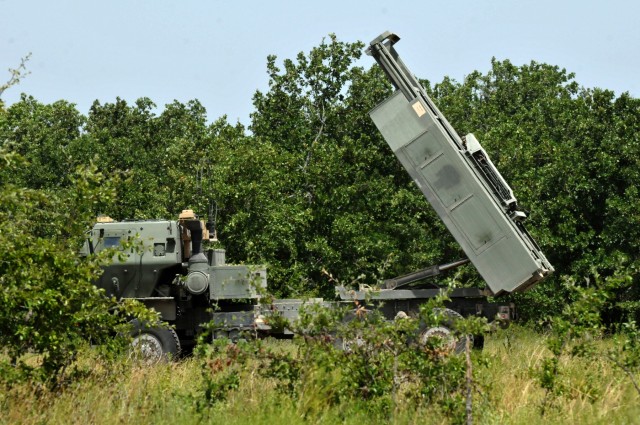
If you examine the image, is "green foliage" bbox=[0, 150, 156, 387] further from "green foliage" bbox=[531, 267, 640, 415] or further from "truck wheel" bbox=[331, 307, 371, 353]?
"green foliage" bbox=[531, 267, 640, 415]

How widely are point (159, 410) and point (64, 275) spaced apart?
5.41ft

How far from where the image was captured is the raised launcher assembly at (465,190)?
60.6ft

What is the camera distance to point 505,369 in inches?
504

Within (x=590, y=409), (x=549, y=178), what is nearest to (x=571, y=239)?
(x=549, y=178)

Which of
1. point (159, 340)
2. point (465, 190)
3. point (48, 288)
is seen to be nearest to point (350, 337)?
point (48, 288)

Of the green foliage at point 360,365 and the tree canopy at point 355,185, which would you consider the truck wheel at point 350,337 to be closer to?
the green foliage at point 360,365

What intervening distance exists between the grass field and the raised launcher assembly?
6.84 m

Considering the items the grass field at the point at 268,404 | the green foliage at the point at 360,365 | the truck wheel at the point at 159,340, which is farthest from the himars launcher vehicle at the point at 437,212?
the green foliage at the point at 360,365

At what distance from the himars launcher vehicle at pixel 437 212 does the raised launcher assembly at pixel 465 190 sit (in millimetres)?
16

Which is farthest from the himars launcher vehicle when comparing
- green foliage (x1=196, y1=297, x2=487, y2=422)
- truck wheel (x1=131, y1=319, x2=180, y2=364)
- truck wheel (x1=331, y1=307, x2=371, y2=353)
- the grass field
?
green foliage (x1=196, y1=297, x2=487, y2=422)

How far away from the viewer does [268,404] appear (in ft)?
32.9

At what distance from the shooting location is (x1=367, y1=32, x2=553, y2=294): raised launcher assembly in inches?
727

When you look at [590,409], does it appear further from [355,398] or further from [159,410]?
[159,410]

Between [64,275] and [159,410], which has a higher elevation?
[64,275]
